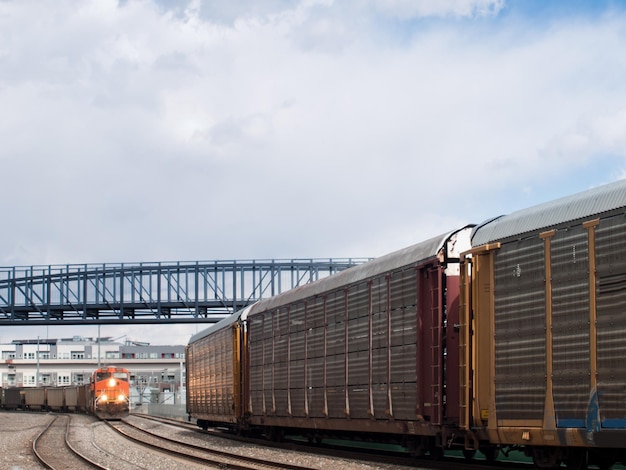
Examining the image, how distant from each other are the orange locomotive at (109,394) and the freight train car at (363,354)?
28.3 metres

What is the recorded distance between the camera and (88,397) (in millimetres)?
60125

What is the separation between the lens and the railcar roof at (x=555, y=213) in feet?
38.8

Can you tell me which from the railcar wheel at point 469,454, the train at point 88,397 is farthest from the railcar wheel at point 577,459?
the train at point 88,397

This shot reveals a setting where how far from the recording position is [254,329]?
88.9 feet

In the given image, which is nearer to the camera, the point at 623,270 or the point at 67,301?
the point at 623,270

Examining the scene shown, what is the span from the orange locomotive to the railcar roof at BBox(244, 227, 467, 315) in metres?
32.0

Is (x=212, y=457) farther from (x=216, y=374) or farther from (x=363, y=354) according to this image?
(x=216, y=374)

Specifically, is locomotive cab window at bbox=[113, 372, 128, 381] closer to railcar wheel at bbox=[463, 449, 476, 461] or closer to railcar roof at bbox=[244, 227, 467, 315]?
railcar roof at bbox=[244, 227, 467, 315]

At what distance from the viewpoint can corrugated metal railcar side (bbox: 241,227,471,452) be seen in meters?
15.5

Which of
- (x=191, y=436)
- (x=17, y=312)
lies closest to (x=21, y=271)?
(x=17, y=312)

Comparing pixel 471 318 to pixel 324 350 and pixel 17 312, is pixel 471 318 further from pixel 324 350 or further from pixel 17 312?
pixel 17 312

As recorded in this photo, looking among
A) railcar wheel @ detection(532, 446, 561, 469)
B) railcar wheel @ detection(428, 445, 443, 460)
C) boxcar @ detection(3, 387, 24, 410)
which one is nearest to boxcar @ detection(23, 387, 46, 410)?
boxcar @ detection(3, 387, 24, 410)

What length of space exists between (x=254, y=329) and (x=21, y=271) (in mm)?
54749

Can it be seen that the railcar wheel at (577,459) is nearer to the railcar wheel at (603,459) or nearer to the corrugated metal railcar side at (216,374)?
the railcar wheel at (603,459)
